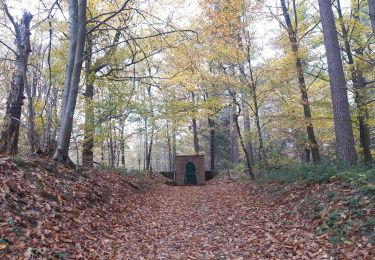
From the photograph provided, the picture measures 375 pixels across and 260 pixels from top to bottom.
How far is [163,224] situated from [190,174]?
46.5 feet

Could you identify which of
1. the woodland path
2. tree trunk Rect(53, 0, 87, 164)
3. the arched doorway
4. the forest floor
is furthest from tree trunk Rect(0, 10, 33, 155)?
the arched doorway

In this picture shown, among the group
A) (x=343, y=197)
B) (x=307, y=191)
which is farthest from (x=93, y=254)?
(x=307, y=191)

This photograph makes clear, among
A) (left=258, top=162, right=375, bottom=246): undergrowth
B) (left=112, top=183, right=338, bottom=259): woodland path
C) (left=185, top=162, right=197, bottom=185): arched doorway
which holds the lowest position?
(left=112, top=183, right=338, bottom=259): woodland path

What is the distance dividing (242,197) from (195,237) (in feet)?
16.1

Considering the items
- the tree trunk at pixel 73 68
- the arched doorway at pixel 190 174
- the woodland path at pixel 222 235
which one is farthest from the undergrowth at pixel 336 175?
the arched doorway at pixel 190 174

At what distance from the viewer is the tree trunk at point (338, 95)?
8633 millimetres

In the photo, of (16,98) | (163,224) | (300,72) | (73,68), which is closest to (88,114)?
(16,98)

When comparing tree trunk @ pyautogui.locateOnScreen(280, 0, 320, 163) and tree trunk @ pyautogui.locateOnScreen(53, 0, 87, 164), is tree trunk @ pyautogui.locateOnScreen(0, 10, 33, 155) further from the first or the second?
tree trunk @ pyautogui.locateOnScreen(280, 0, 320, 163)

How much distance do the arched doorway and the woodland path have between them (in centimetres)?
1191

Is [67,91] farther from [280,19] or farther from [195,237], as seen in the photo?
[280,19]

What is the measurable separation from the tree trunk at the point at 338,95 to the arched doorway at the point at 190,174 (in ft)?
43.7

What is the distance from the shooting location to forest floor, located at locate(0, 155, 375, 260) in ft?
15.2

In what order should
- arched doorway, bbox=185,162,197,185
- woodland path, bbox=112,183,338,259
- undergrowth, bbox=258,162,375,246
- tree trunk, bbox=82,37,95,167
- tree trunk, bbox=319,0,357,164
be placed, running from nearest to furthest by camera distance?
1. undergrowth, bbox=258,162,375,246
2. woodland path, bbox=112,183,338,259
3. tree trunk, bbox=319,0,357,164
4. tree trunk, bbox=82,37,95,167
5. arched doorway, bbox=185,162,197,185

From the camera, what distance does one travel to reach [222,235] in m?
6.22
